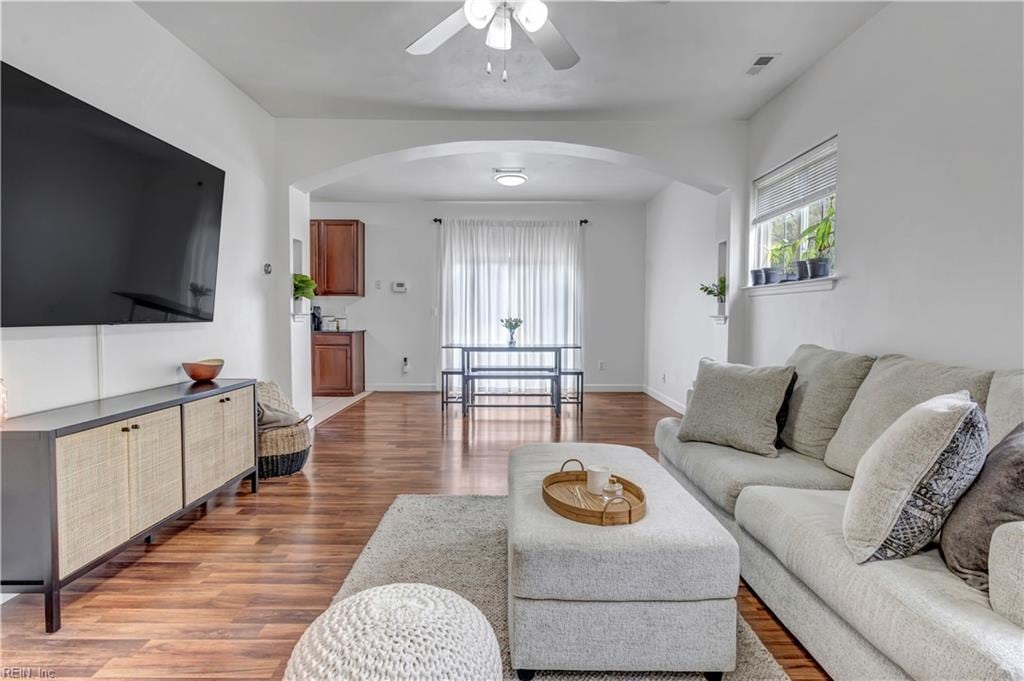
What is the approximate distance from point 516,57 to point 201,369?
2.69 metres

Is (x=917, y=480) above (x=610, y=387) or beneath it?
above

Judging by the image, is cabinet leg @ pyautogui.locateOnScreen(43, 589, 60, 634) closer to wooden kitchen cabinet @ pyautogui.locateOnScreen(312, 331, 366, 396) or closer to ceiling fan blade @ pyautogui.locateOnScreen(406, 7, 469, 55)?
ceiling fan blade @ pyautogui.locateOnScreen(406, 7, 469, 55)

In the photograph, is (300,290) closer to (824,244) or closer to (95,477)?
(95,477)

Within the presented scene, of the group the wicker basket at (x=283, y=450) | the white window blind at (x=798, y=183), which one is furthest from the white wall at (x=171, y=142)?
the white window blind at (x=798, y=183)

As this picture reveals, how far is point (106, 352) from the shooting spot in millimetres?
2461

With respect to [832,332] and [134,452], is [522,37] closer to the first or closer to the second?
[832,332]

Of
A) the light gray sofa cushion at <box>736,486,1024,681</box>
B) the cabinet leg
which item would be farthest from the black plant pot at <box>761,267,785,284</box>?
the cabinet leg

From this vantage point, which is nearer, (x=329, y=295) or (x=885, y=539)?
(x=885, y=539)

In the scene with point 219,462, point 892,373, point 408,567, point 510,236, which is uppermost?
point 510,236

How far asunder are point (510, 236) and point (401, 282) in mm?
1702

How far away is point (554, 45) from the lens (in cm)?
242

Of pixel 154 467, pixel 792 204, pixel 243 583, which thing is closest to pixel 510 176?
pixel 792 204

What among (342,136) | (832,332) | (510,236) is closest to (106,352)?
(342,136)

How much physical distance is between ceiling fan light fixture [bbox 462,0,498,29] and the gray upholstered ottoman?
2.11m
